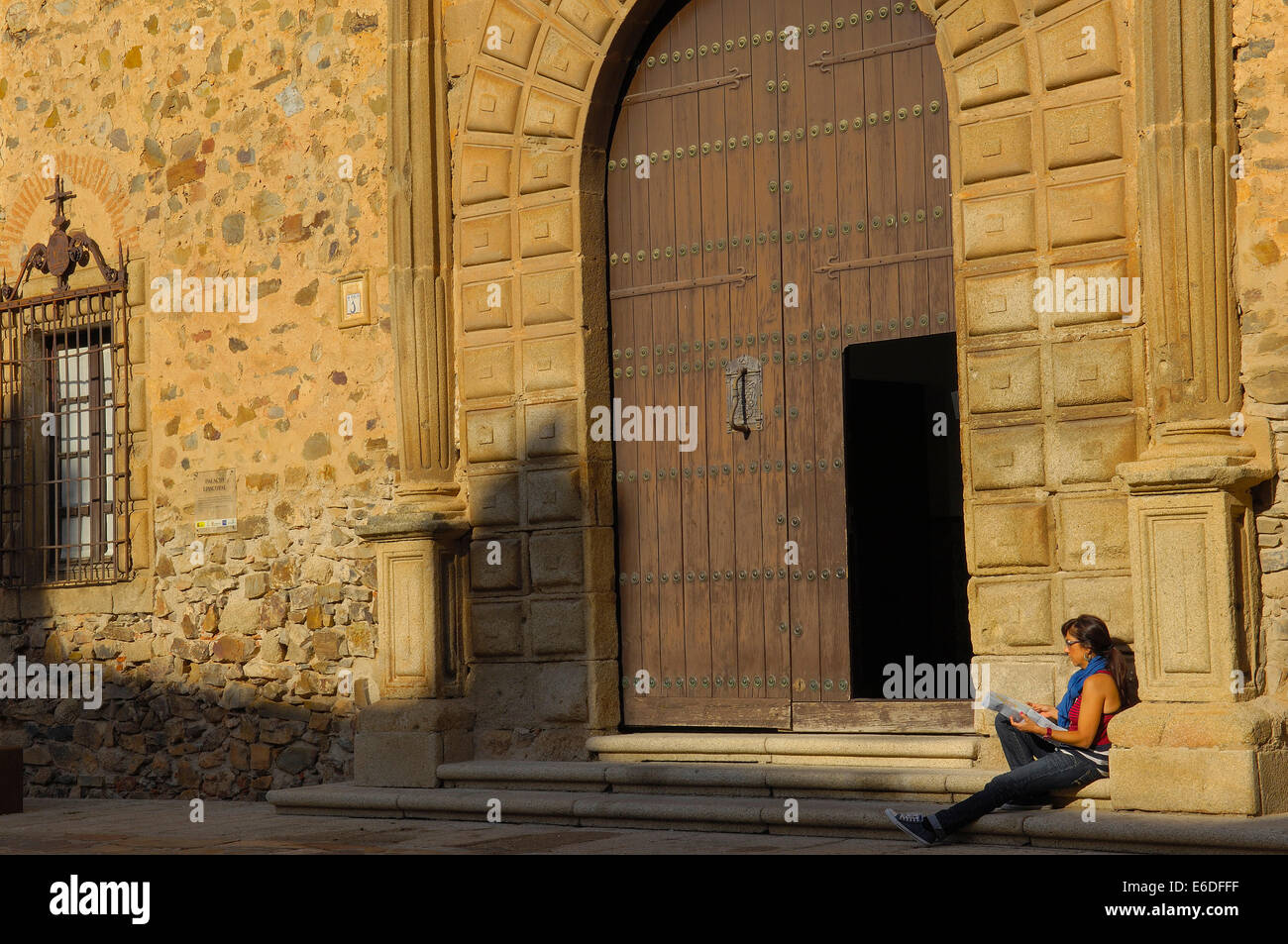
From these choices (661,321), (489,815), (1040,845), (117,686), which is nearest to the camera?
(1040,845)

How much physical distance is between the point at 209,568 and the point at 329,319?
1.70 m

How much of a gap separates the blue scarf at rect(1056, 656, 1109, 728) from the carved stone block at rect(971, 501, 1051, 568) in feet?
→ 1.94

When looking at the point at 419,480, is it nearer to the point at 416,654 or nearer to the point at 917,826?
the point at 416,654

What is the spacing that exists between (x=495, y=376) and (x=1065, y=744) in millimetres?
3619

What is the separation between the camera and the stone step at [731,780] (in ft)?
22.6

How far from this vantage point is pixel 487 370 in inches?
344

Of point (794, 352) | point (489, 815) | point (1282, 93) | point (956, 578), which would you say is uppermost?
point (1282, 93)

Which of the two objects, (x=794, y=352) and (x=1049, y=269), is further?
(x=794, y=352)

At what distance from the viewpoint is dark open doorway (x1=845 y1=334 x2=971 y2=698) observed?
30.5ft

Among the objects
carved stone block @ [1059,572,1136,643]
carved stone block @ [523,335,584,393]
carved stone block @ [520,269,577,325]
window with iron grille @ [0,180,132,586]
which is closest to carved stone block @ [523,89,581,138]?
carved stone block @ [520,269,577,325]

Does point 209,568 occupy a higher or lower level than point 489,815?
higher

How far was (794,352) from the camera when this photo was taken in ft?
26.2

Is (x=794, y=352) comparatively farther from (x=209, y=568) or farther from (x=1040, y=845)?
(x=209, y=568)

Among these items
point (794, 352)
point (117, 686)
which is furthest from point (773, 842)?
point (117, 686)
